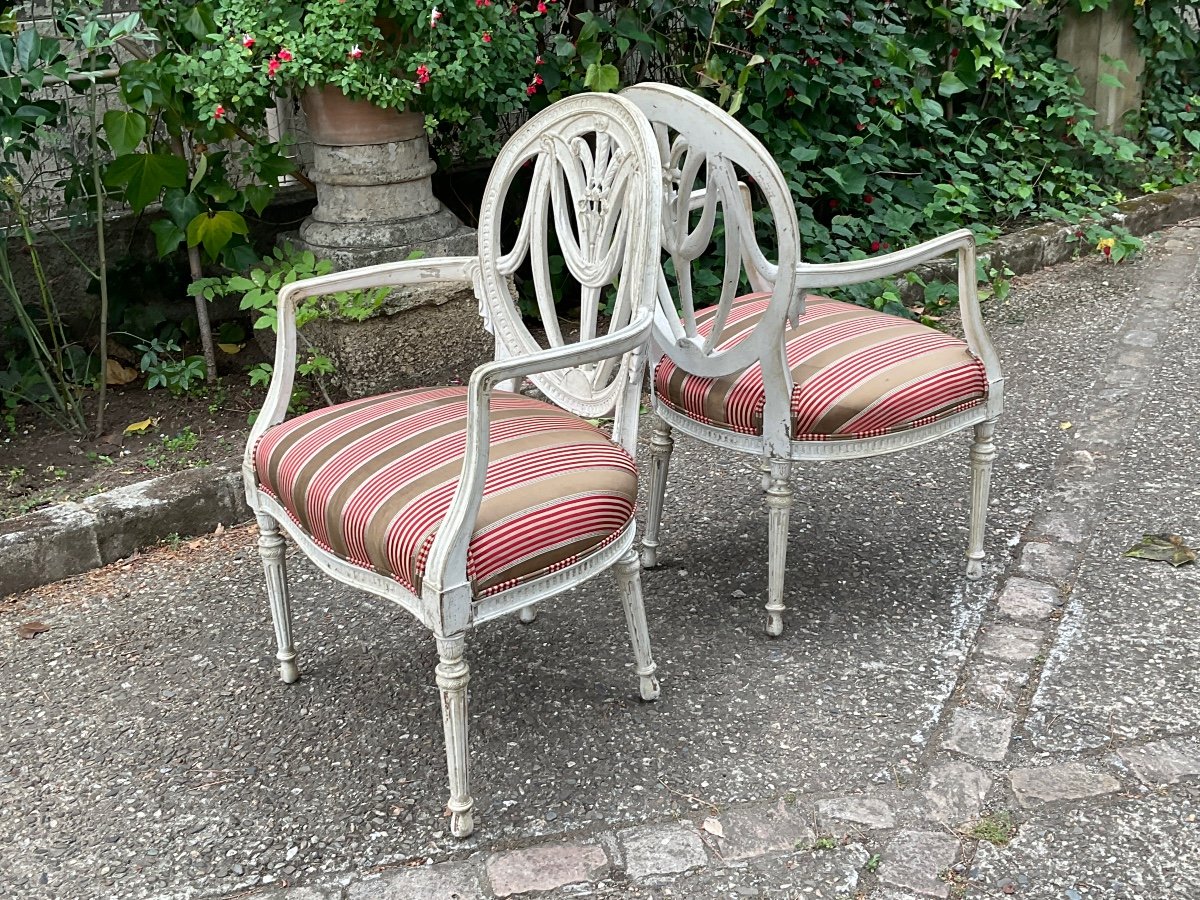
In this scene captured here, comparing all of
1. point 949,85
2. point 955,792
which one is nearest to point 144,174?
point 955,792

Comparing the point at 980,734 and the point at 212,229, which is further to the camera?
the point at 212,229

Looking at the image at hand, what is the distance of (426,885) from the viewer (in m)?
2.13

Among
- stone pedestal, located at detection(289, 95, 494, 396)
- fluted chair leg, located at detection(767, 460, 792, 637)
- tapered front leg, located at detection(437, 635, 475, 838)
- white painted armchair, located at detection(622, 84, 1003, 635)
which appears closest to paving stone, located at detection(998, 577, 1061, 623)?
white painted armchair, located at detection(622, 84, 1003, 635)

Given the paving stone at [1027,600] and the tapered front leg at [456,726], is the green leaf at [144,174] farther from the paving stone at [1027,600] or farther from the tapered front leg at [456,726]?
the paving stone at [1027,600]

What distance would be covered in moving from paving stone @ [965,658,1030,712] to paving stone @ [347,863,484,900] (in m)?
1.09

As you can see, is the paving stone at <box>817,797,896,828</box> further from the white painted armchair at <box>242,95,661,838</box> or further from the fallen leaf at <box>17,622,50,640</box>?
the fallen leaf at <box>17,622,50,640</box>

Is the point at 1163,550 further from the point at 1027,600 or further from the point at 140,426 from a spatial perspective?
the point at 140,426

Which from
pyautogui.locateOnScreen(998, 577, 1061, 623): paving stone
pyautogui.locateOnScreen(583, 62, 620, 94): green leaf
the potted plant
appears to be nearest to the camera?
pyautogui.locateOnScreen(998, 577, 1061, 623): paving stone

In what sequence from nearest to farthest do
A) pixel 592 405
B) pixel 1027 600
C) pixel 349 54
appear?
pixel 592 405
pixel 1027 600
pixel 349 54

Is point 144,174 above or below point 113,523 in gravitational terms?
above

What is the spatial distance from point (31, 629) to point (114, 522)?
37cm

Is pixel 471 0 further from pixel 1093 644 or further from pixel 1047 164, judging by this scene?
pixel 1047 164

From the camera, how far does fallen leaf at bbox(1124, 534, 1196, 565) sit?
119 inches

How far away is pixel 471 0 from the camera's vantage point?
3.62m
